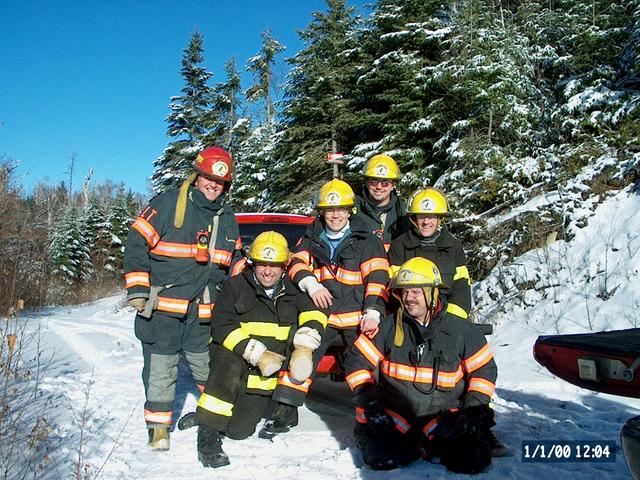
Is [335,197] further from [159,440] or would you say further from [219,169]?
[159,440]

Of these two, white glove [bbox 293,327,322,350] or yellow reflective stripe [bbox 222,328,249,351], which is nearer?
white glove [bbox 293,327,322,350]

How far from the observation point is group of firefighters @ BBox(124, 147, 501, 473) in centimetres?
365

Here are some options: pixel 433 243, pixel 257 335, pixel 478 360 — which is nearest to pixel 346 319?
pixel 257 335

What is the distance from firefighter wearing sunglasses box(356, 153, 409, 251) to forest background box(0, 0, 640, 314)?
4022 millimetres

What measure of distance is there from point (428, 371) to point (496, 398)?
1918 mm

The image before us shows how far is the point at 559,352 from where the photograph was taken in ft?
7.98

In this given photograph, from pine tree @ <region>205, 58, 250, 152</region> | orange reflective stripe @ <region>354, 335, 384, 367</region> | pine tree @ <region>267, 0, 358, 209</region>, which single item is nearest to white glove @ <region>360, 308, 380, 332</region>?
orange reflective stripe @ <region>354, 335, 384, 367</region>

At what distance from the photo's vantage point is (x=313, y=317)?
4.09 m

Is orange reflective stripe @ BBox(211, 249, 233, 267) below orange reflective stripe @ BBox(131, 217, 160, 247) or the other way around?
below

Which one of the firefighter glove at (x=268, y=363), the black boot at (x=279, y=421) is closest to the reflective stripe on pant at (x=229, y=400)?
the black boot at (x=279, y=421)

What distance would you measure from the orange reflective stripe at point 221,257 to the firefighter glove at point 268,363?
3.07 feet

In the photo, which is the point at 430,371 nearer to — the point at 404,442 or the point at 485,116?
the point at 404,442

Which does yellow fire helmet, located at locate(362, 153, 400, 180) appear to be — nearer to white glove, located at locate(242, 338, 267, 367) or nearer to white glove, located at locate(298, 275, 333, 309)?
white glove, located at locate(298, 275, 333, 309)

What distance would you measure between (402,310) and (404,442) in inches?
37.4
